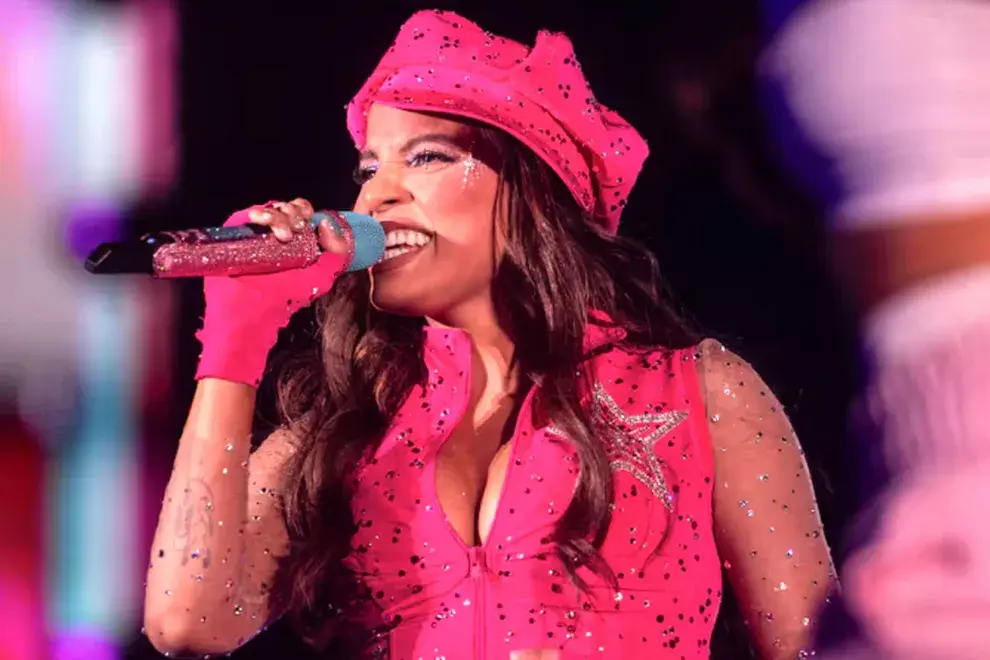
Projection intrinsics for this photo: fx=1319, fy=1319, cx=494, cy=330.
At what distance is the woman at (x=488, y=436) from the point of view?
59.1 inches

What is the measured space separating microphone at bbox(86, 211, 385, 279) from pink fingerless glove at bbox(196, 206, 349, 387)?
0.15 feet

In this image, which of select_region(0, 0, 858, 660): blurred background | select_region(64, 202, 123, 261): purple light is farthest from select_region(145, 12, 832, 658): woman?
select_region(64, 202, 123, 261): purple light

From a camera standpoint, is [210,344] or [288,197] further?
[288,197]

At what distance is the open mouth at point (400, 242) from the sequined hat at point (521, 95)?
0.16 meters

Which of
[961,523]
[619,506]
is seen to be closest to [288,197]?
[619,506]

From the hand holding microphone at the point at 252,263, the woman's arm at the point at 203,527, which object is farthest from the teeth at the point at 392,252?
the woman's arm at the point at 203,527

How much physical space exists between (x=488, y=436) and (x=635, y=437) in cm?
19

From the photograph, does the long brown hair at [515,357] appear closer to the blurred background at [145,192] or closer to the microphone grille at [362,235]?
the blurred background at [145,192]

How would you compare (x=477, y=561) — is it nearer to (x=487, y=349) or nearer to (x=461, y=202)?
(x=487, y=349)

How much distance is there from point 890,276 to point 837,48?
177mm

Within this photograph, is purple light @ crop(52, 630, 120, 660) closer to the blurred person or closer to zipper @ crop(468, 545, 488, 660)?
zipper @ crop(468, 545, 488, 660)

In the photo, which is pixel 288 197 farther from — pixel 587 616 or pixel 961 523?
pixel 961 523

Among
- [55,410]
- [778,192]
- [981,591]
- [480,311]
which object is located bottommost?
[55,410]

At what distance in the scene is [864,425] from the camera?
0.90 meters
